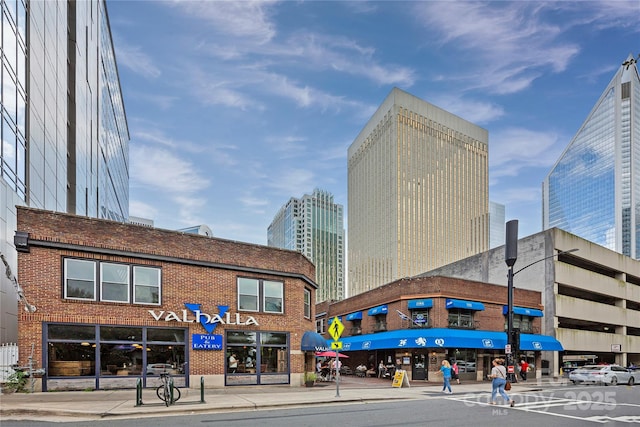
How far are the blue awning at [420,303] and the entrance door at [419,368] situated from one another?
3349mm

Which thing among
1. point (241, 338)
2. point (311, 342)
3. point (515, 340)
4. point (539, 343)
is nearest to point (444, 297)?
point (515, 340)

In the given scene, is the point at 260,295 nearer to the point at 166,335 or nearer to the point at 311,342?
the point at 311,342

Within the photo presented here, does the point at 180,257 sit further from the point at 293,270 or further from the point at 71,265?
the point at 293,270

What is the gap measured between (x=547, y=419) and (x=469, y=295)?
2202cm

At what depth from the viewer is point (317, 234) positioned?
188625 mm

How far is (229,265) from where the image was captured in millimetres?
22312

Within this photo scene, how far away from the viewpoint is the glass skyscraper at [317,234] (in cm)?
18462

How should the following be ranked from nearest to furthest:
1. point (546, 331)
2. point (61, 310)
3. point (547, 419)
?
point (547, 419)
point (61, 310)
point (546, 331)

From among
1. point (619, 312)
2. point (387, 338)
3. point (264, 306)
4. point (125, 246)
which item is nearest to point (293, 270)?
point (264, 306)

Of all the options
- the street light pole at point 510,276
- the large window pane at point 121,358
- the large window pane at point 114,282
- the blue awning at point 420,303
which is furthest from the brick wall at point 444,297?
the large window pane at point 114,282

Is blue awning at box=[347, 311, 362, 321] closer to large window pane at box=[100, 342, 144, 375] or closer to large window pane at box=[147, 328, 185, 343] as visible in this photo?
large window pane at box=[147, 328, 185, 343]

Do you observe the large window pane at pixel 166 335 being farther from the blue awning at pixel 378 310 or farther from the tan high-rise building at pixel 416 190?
the tan high-rise building at pixel 416 190

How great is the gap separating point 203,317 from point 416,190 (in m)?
116

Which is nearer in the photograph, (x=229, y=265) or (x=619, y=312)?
(x=229, y=265)
